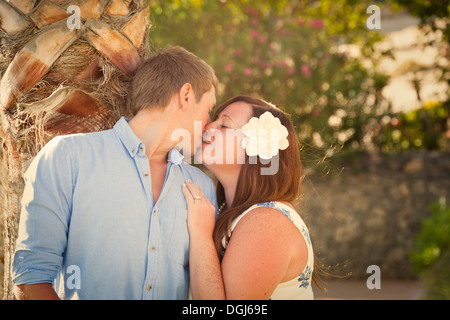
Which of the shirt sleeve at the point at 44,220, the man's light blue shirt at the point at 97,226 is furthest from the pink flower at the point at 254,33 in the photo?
the shirt sleeve at the point at 44,220

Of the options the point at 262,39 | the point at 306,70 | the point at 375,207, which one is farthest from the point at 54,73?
the point at 375,207

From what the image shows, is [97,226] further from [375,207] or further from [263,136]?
[375,207]

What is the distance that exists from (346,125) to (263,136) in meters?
5.97

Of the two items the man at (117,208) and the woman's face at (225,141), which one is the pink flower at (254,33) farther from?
the man at (117,208)

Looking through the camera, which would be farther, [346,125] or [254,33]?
[346,125]

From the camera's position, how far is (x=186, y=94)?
8.40ft

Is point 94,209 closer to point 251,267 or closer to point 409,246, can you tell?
point 251,267

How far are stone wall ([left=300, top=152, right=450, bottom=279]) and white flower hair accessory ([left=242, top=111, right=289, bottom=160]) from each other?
563cm

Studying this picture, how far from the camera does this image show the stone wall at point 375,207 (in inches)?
328

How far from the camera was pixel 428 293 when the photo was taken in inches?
142

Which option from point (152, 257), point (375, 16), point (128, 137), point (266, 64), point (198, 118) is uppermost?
point (266, 64)

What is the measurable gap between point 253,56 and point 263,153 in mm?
5363

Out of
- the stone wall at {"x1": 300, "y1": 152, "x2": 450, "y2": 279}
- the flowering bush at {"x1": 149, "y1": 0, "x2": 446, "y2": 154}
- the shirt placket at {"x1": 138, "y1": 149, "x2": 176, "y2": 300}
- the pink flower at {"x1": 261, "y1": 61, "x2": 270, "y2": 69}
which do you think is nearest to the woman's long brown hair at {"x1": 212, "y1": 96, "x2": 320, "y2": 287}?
the shirt placket at {"x1": 138, "y1": 149, "x2": 176, "y2": 300}

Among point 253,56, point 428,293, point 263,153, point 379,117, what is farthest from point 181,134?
point 379,117
